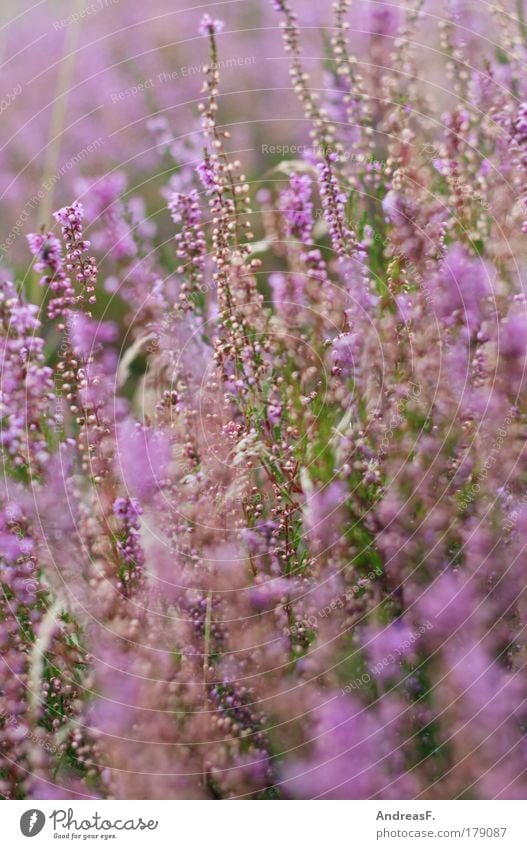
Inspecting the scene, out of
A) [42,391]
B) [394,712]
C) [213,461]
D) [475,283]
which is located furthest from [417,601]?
[42,391]

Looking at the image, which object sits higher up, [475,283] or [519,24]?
[519,24]

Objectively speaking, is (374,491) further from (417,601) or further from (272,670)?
(272,670)
